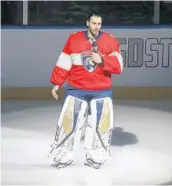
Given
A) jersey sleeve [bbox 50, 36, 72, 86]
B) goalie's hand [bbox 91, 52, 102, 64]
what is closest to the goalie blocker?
jersey sleeve [bbox 50, 36, 72, 86]

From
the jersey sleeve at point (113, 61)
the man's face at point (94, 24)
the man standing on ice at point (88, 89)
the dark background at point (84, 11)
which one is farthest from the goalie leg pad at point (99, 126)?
the dark background at point (84, 11)

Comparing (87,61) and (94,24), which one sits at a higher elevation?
(94,24)

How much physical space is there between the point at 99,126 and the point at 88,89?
0.93ft

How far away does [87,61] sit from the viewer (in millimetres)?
4453

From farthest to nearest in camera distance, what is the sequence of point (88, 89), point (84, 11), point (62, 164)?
point (84, 11), point (62, 164), point (88, 89)

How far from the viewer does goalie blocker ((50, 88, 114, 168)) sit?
4.58 metres

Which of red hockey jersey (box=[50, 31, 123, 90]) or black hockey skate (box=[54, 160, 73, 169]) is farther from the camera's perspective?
black hockey skate (box=[54, 160, 73, 169])

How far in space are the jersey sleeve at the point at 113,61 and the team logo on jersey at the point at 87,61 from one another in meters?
0.09

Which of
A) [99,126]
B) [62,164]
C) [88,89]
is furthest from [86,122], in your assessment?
[62,164]

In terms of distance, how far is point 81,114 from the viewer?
15.1ft

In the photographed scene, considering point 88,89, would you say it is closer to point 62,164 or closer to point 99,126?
point 99,126

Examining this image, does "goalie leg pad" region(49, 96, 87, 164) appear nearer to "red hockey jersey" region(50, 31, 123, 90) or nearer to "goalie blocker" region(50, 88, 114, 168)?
"goalie blocker" region(50, 88, 114, 168)

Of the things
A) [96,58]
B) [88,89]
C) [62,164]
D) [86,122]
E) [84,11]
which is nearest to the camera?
[96,58]

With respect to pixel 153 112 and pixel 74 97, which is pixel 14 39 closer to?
pixel 153 112
